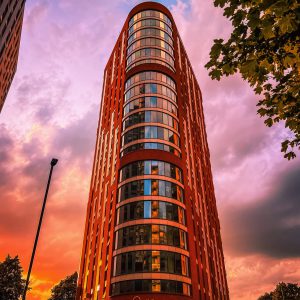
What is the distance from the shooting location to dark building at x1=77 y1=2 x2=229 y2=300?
1516 inches

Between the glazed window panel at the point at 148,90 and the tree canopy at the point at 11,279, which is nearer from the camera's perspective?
the glazed window panel at the point at 148,90

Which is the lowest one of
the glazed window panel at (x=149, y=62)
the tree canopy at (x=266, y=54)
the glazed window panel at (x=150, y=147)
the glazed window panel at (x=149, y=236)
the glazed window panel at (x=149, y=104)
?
the tree canopy at (x=266, y=54)

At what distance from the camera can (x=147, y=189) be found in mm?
43375

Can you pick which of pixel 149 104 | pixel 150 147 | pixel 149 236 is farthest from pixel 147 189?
pixel 149 104

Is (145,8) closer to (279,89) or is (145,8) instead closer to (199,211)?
(199,211)

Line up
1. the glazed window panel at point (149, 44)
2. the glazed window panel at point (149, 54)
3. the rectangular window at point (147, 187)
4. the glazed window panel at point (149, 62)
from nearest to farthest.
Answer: the rectangular window at point (147, 187)
the glazed window panel at point (149, 62)
the glazed window panel at point (149, 54)
the glazed window panel at point (149, 44)

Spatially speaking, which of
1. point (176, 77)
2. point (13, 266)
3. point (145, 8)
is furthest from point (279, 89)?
point (13, 266)

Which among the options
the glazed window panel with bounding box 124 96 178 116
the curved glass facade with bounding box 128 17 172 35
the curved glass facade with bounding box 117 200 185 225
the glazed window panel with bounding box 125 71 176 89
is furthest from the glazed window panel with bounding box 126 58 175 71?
the curved glass facade with bounding box 117 200 185 225

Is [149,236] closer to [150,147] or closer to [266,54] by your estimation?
[150,147]

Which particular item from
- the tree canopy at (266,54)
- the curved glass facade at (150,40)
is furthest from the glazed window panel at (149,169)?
the tree canopy at (266,54)

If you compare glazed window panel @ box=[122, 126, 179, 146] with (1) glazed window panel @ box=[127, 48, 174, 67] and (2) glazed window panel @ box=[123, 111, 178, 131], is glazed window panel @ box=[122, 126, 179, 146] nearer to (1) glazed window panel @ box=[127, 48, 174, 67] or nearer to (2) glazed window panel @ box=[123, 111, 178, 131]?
(2) glazed window panel @ box=[123, 111, 178, 131]

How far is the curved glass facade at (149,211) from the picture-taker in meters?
41.5

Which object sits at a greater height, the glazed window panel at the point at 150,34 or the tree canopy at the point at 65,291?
the glazed window panel at the point at 150,34

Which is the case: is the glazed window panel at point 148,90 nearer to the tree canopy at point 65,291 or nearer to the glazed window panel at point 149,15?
the glazed window panel at point 149,15
